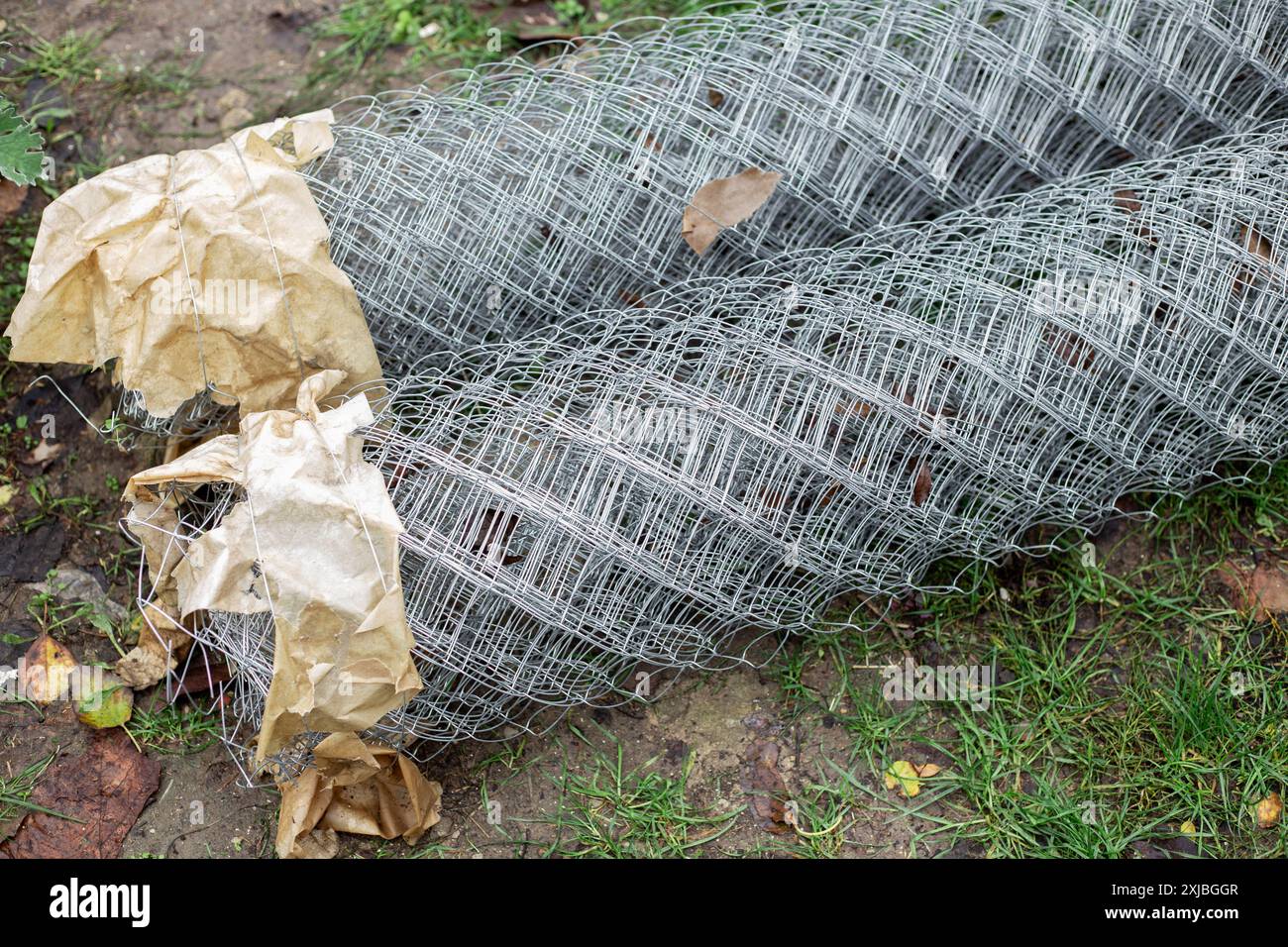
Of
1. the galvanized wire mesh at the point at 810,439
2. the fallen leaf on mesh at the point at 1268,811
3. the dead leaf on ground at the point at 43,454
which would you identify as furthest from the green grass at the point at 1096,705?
the dead leaf on ground at the point at 43,454

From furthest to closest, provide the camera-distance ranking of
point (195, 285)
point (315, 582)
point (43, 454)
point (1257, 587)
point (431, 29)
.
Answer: point (431, 29), point (43, 454), point (1257, 587), point (195, 285), point (315, 582)

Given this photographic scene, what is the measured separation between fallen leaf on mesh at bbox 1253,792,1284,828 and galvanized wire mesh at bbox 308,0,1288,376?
84.6 inches

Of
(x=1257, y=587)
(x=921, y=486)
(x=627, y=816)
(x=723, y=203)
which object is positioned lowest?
(x=627, y=816)

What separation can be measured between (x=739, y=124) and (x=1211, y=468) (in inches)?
75.6

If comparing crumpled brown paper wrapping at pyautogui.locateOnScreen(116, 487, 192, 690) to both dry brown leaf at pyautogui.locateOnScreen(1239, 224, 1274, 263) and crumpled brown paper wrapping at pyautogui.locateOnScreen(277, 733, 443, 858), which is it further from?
dry brown leaf at pyautogui.locateOnScreen(1239, 224, 1274, 263)

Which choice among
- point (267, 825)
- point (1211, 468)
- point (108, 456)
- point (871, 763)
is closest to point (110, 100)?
point (108, 456)

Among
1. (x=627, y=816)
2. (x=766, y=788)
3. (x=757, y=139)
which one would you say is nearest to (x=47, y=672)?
(x=627, y=816)

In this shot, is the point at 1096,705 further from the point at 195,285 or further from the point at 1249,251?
the point at 195,285

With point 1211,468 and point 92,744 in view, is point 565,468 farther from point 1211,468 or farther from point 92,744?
point 1211,468

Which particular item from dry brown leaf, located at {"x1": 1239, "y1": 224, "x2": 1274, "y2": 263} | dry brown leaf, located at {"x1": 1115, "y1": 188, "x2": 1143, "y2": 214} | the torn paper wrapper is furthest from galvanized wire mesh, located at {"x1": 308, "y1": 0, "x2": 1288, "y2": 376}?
the torn paper wrapper

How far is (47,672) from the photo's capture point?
3.60 meters

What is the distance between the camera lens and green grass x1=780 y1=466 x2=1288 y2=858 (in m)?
3.42

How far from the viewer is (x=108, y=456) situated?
3.92 metres

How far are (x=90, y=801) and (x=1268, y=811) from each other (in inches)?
140
